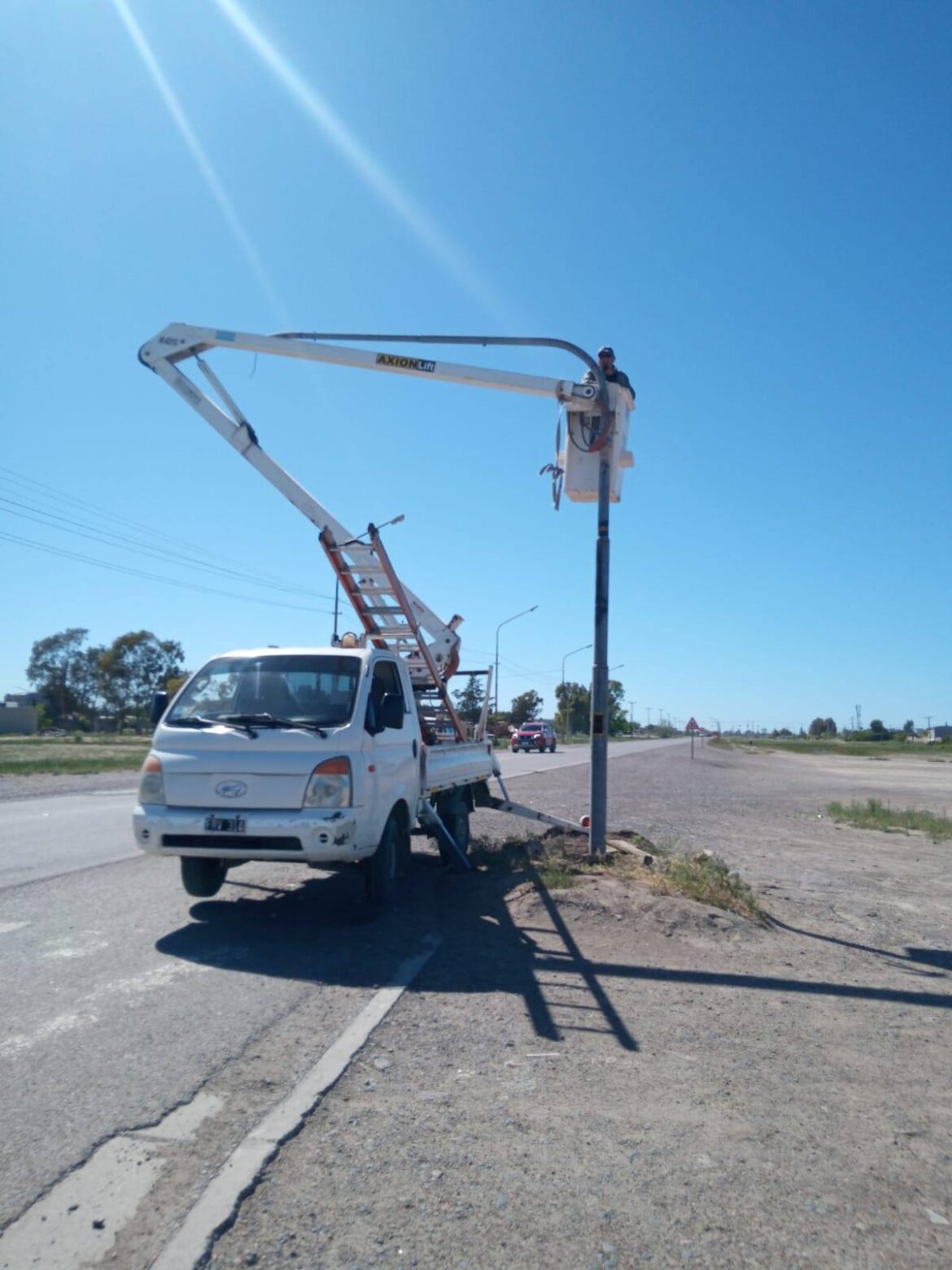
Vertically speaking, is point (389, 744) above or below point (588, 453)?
below

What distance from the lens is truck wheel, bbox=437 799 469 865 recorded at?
1123 cm

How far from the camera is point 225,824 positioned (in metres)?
7.66

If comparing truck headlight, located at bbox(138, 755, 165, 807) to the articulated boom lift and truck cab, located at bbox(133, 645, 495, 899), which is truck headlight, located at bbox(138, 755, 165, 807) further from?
the articulated boom lift

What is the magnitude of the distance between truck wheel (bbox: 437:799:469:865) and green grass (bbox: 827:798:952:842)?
9.28m

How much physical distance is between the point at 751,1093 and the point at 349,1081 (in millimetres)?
1852

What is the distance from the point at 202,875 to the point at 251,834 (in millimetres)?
1423

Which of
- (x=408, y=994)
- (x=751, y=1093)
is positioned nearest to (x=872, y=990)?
(x=751, y=1093)

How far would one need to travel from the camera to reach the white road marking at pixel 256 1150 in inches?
132

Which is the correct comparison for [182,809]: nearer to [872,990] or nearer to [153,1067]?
[153,1067]

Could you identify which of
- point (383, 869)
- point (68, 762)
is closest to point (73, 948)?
point (383, 869)

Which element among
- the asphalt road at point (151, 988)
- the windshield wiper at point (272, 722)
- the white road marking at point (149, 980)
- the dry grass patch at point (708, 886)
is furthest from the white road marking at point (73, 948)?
the dry grass patch at point (708, 886)

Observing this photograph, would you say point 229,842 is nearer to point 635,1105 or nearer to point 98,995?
point 98,995

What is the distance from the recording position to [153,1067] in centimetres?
490

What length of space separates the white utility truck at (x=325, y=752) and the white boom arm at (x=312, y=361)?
0.06 metres
